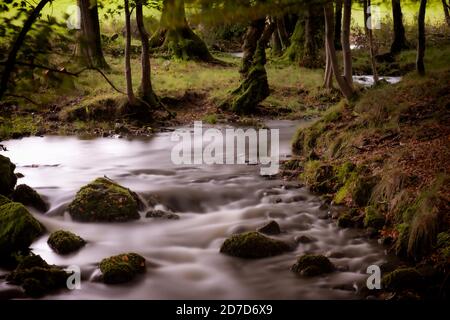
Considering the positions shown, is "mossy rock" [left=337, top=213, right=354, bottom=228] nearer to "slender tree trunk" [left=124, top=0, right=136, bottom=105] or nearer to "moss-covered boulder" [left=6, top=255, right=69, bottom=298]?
"moss-covered boulder" [left=6, top=255, right=69, bottom=298]

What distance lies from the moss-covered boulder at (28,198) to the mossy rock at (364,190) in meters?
6.25

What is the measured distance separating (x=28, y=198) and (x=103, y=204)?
183cm

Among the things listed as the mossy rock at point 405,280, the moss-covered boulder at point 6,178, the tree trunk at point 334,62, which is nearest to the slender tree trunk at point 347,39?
the tree trunk at point 334,62

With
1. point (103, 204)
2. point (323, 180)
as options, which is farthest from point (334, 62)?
point (103, 204)

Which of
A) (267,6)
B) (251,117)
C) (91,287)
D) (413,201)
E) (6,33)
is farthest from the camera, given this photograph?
(251,117)

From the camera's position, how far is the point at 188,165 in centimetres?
1429

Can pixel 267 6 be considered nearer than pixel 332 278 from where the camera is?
Yes

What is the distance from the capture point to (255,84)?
21.1 meters

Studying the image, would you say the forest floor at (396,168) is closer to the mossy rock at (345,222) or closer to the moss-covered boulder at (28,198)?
the mossy rock at (345,222)

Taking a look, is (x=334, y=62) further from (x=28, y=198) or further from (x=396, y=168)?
(x=28, y=198)

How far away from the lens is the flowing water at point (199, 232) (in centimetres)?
698

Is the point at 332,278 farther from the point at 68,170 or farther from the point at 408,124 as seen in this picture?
the point at 68,170

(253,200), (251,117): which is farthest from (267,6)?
(251,117)
